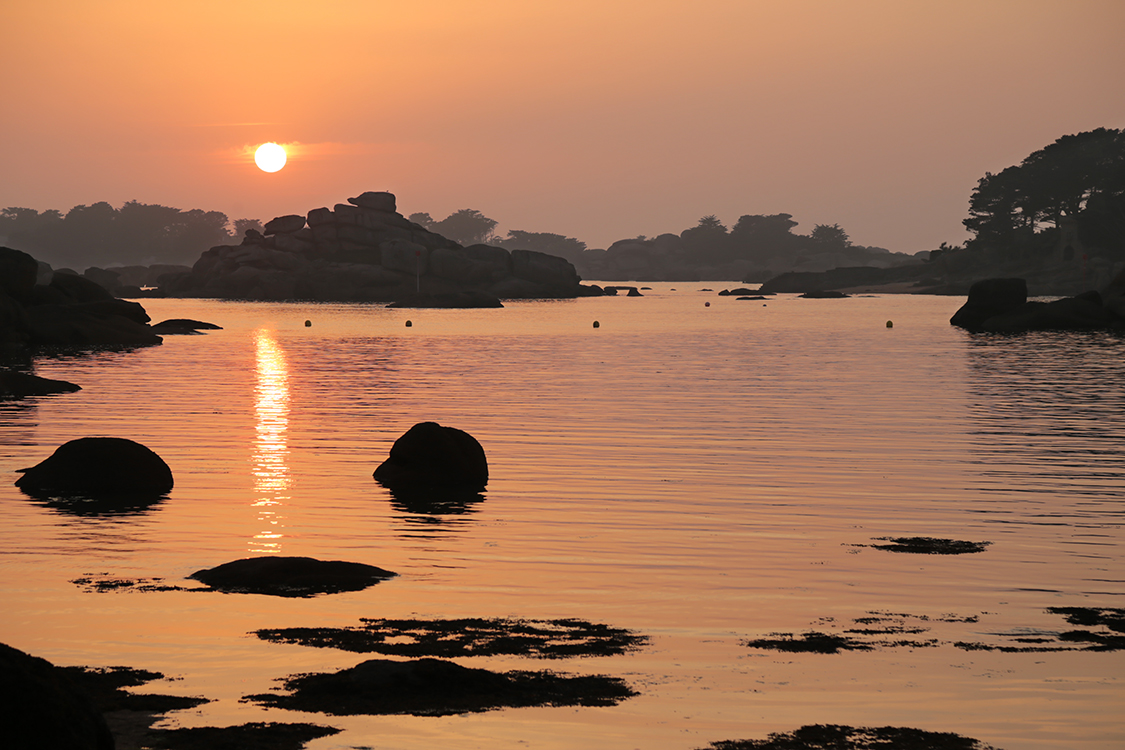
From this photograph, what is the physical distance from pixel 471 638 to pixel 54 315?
56.1 meters

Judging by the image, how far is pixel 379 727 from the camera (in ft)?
24.5

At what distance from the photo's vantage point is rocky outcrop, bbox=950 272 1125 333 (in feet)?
246

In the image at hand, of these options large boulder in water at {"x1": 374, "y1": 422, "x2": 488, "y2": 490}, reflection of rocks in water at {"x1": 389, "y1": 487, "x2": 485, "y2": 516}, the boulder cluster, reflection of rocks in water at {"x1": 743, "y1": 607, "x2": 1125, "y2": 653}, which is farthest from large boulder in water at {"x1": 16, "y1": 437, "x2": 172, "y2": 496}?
the boulder cluster

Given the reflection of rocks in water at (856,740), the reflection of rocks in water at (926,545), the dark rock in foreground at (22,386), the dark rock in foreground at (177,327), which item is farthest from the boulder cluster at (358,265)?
the reflection of rocks in water at (856,740)

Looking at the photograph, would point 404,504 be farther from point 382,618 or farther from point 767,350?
point 767,350

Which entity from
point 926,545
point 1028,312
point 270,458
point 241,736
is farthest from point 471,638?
point 1028,312

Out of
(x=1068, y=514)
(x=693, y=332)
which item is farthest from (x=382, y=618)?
(x=693, y=332)

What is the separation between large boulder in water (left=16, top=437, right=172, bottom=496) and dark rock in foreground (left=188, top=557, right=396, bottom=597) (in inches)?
249

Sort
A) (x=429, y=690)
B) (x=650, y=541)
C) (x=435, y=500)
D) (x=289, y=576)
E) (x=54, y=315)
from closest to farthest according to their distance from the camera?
(x=429, y=690), (x=289, y=576), (x=650, y=541), (x=435, y=500), (x=54, y=315)

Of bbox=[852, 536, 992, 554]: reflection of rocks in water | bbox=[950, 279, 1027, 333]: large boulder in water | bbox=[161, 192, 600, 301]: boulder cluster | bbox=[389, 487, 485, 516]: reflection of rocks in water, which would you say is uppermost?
bbox=[161, 192, 600, 301]: boulder cluster

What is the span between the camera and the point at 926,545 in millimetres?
14172

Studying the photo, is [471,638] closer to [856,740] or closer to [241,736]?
[241,736]

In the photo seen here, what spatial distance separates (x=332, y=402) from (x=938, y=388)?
18670 mm

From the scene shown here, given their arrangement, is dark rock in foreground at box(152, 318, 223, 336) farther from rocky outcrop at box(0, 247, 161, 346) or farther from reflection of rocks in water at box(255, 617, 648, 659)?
reflection of rocks in water at box(255, 617, 648, 659)
